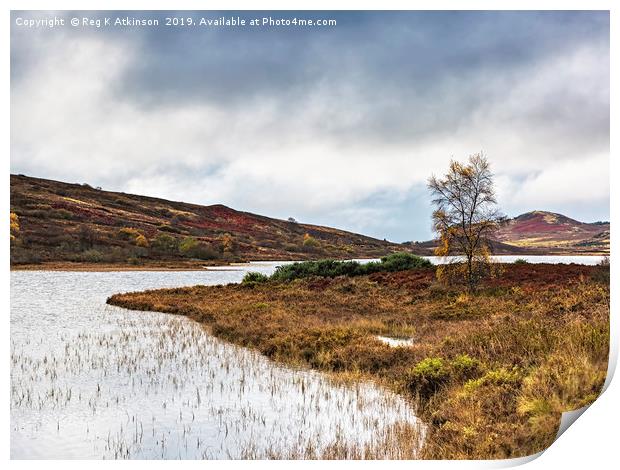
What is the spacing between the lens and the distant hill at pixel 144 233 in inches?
1909

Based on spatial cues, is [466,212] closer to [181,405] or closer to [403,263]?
[403,263]

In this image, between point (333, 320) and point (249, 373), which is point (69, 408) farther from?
point (333, 320)

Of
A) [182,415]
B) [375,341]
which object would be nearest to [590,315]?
[375,341]

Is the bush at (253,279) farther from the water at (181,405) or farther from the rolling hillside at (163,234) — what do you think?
the water at (181,405)

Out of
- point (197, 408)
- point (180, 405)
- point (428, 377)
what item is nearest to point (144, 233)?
point (180, 405)

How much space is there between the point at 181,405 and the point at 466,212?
17655 millimetres

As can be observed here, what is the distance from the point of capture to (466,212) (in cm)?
2359

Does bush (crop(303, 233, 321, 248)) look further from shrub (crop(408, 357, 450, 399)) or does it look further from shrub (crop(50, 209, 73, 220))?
shrub (crop(408, 357, 450, 399))

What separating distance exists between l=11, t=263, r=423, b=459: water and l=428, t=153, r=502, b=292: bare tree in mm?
12485

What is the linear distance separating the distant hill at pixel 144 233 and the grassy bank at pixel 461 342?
24906 millimetres

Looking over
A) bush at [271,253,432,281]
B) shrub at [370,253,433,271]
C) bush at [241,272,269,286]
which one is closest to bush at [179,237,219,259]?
bush at [271,253,432,281]

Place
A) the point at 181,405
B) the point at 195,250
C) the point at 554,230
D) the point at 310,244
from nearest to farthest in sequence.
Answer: the point at 181,405, the point at 554,230, the point at 310,244, the point at 195,250

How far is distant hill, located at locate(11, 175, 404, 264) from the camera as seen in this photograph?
159ft

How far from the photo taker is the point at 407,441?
7.48 metres
